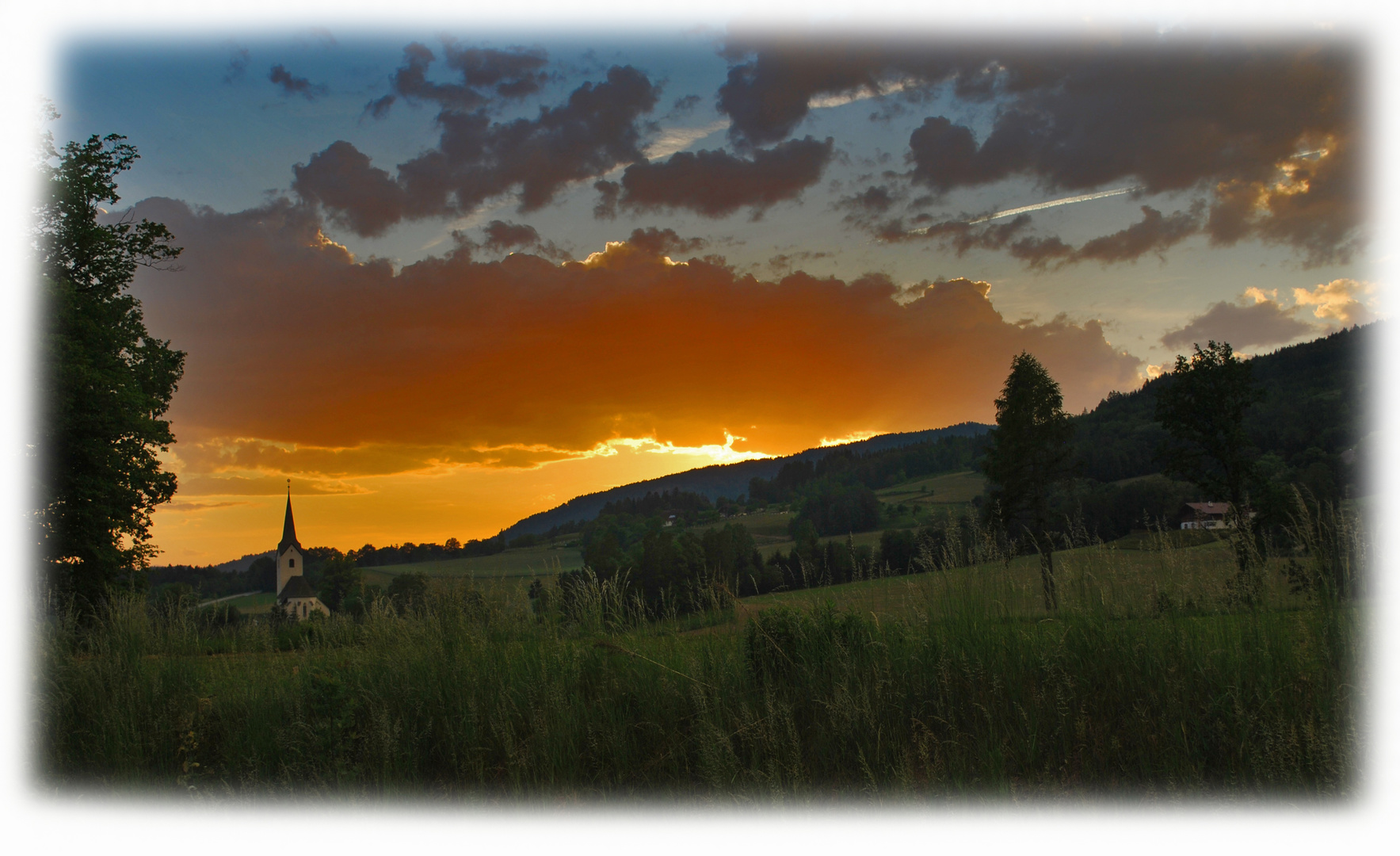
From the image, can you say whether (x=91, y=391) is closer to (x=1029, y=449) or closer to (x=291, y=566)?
(x=1029, y=449)

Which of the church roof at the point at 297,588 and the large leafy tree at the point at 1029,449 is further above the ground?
the large leafy tree at the point at 1029,449

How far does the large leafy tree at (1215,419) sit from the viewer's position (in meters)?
30.7

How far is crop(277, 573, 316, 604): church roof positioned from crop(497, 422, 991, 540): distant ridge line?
152ft

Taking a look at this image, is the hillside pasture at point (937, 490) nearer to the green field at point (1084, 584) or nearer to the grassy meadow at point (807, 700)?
the green field at point (1084, 584)

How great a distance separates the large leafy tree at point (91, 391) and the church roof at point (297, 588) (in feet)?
184

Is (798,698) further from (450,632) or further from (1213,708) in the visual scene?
(450,632)

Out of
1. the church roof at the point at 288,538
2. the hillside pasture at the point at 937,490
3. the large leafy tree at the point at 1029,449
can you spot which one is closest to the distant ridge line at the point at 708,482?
the hillside pasture at the point at 937,490

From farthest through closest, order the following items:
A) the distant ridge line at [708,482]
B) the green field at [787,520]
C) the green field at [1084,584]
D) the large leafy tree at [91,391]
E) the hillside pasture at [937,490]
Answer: the distant ridge line at [708,482], the hillside pasture at [937,490], the green field at [787,520], the large leafy tree at [91,391], the green field at [1084,584]

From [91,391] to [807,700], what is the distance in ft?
76.5

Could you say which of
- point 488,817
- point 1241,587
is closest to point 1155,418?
point 1241,587

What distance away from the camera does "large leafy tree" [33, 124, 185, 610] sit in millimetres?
20094

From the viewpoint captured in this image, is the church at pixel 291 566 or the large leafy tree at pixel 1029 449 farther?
the church at pixel 291 566

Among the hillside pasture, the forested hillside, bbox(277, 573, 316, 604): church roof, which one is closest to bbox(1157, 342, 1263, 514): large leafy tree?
the forested hillside

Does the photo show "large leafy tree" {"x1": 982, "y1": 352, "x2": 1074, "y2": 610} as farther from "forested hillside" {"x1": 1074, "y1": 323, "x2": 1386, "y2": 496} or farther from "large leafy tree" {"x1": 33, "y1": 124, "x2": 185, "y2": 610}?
"large leafy tree" {"x1": 33, "y1": 124, "x2": 185, "y2": 610}
